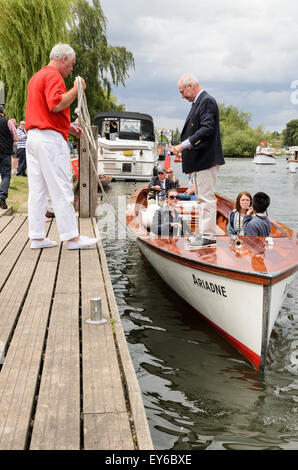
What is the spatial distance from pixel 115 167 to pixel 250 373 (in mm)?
18084

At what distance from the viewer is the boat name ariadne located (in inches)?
186

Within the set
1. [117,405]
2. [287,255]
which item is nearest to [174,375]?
[287,255]

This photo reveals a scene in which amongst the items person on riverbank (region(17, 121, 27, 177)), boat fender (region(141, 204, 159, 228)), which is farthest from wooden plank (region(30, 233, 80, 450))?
person on riverbank (region(17, 121, 27, 177))

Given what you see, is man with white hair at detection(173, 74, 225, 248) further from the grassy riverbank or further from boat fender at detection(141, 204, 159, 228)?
the grassy riverbank

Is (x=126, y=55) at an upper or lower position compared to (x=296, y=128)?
lower

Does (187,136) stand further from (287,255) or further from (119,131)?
(119,131)

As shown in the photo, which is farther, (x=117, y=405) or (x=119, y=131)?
(x=119, y=131)

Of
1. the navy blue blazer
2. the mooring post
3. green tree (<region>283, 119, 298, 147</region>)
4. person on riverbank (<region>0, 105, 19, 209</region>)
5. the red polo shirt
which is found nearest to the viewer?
the red polo shirt

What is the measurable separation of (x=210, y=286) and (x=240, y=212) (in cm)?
200

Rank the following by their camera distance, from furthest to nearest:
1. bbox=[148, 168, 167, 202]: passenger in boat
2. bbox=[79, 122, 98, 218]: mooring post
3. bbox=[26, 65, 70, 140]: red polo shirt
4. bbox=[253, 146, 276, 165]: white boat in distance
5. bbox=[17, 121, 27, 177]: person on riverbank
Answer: bbox=[253, 146, 276, 165]: white boat in distance → bbox=[17, 121, 27, 177]: person on riverbank → bbox=[148, 168, 167, 202]: passenger in boat → bbox=[79, 122, 98, 218]: mooring post → bbox=[26, 65, 70, 140]: red polo shirt

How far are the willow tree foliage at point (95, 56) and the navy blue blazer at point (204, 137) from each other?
22884 mm

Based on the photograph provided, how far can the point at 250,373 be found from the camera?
452 centimetres

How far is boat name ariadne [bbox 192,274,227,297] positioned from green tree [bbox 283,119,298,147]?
149065mm

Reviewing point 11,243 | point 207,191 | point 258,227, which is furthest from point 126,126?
point 207,191
